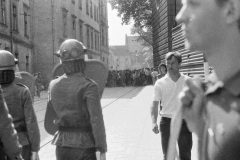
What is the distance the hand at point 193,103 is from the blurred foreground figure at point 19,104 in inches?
A: 103

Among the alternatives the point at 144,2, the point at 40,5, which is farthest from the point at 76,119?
the point at 144,2

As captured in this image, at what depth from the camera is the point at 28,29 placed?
31.0 m

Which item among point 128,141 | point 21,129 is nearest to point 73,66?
point 21,129

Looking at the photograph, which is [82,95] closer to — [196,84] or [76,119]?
[76,119]

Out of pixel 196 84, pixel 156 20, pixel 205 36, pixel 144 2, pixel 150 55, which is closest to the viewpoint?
pixel 205 36

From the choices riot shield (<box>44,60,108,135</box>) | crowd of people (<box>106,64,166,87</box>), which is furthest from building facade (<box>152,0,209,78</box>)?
crowd of people (<box>106,64,166,87</box>)

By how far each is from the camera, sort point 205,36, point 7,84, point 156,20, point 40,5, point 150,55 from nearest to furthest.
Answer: point 205,36 < point 7,84 < point 156,20 < point 40,5 < point 150,55

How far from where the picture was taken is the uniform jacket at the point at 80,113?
323 cm

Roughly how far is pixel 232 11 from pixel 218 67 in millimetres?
146

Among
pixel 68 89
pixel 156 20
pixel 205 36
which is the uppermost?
pixel 156 20

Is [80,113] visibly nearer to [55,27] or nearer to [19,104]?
[19,104]

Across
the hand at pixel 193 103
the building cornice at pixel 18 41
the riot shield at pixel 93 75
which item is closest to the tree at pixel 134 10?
the building cornice at pixel 18 41

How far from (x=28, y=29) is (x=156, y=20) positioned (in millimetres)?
14574

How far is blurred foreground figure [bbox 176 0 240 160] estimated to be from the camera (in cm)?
105
